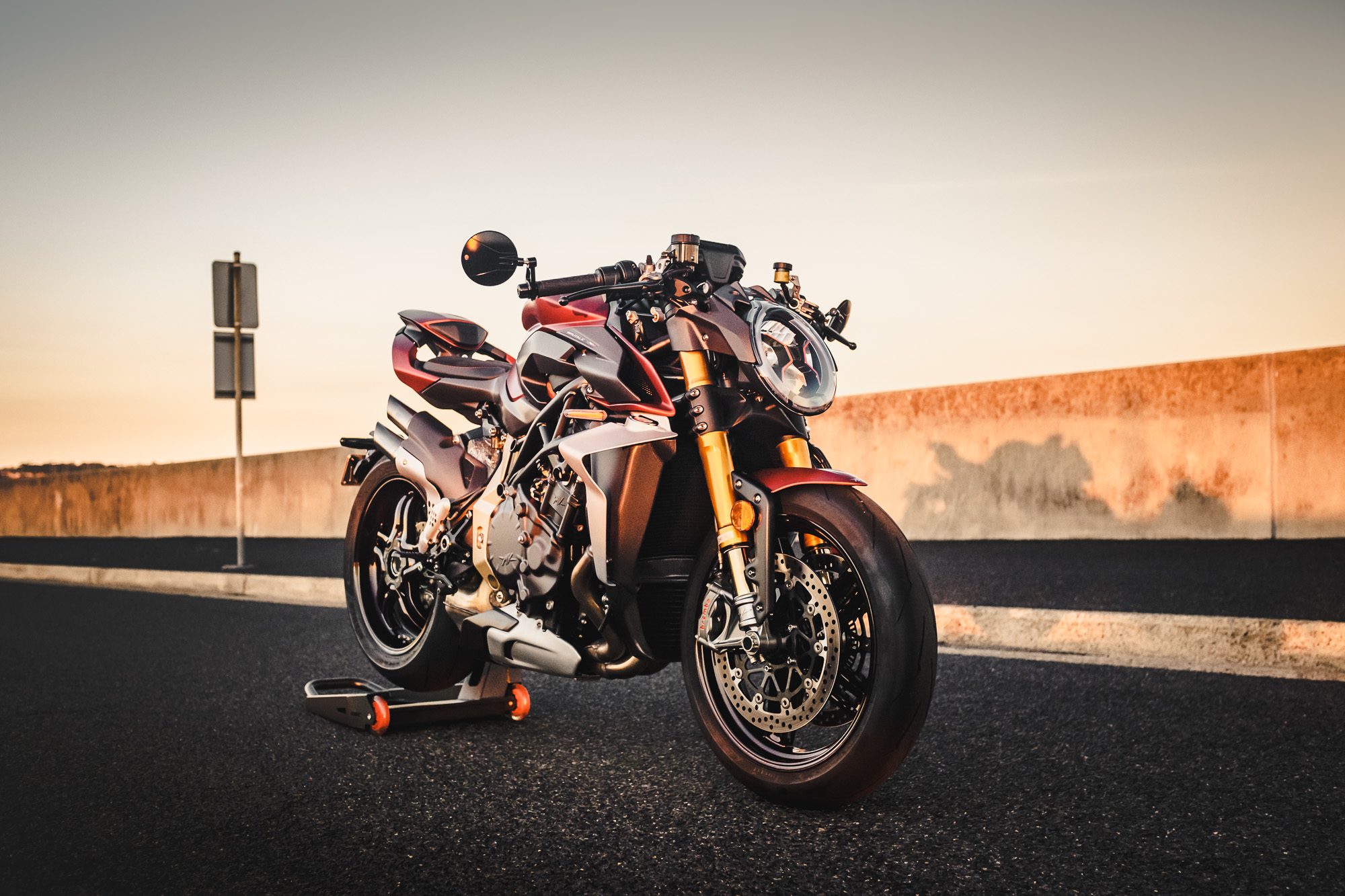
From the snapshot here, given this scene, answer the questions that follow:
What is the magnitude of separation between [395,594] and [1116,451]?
19.8 feet

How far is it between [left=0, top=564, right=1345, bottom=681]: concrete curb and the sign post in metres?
7.73

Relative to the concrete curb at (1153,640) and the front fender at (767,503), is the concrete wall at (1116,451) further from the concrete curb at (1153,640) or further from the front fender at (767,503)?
the front fender at (767,503)

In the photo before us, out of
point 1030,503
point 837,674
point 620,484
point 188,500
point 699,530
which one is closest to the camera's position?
point 837,674

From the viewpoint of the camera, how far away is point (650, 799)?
2939mm

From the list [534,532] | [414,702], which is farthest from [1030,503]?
[534,532]

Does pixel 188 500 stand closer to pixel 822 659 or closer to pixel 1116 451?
pixel 1116 451

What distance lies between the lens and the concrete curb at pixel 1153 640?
4602 mm

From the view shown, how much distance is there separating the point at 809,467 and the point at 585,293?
0.88 meters

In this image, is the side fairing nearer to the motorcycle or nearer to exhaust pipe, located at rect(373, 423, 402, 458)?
the motorcycle

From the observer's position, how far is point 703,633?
304cm

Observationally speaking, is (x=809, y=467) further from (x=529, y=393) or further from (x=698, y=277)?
(x=529, y=393)

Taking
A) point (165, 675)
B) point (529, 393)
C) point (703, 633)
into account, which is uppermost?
point (529, 393)

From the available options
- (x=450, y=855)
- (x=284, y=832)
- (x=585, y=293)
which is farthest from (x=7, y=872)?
(x=585, y=293)

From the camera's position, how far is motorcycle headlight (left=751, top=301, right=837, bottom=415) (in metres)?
2.82
